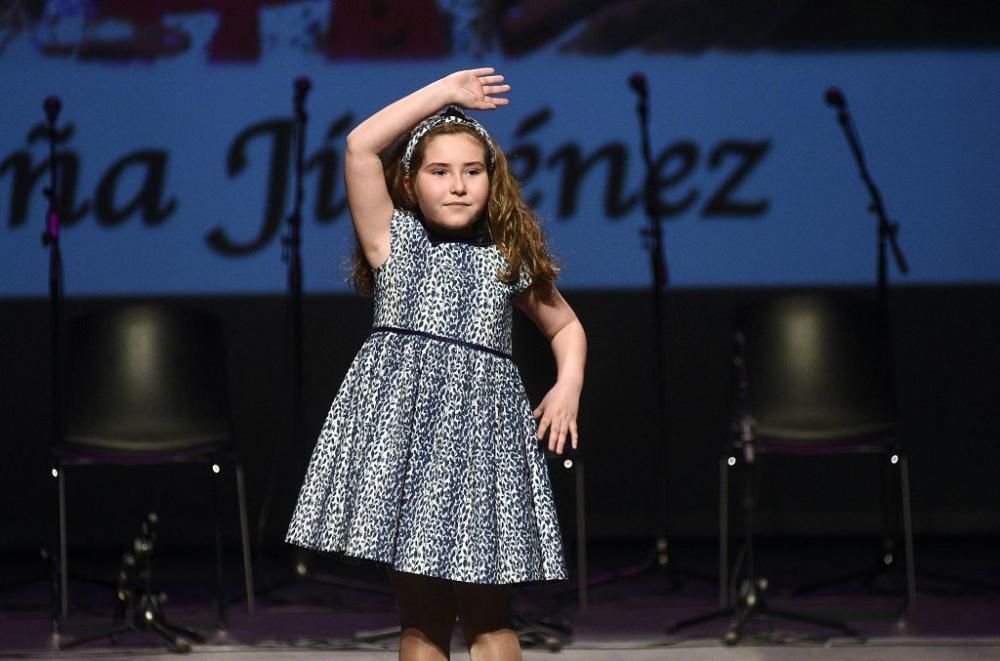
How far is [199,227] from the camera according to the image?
525 centimetres

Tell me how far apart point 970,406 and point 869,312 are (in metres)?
0.93

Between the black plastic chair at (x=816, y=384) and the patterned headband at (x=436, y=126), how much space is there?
75.2 inches

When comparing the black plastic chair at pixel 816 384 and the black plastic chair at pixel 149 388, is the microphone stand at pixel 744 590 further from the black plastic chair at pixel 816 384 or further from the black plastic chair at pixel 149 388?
the black plastic chair at pixel 149 388

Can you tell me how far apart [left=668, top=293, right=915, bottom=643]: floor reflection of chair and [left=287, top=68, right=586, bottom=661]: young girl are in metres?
1.82

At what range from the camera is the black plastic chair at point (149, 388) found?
14.3 feet

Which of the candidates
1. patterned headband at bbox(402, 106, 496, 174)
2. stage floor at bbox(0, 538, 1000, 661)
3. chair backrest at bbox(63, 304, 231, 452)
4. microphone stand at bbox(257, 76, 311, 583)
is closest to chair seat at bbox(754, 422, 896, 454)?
stage floor at bbox(0, 538, 1000, 661)

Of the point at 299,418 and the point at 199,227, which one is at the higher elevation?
the point at 199,227

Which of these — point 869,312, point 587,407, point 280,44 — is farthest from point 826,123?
point 280,44

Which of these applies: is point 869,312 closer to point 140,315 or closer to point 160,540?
point 140,315

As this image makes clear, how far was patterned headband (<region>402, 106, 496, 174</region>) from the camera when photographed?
2.63m

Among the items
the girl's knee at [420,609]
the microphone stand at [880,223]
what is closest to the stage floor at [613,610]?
the microphone stand at [880,223]

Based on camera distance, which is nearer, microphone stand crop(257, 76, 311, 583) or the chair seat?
the chair seat

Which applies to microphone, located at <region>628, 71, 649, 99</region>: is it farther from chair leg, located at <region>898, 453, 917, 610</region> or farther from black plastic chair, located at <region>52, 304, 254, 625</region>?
black plastic chair, located at <region>52, 304, 254, 625</region>

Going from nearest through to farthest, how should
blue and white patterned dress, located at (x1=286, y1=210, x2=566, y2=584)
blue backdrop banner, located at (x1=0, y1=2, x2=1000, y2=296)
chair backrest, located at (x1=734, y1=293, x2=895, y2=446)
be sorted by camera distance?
blue and white patterned dress, located at (x1=286, y1=210, x2=566, y2=584) < chair backrest, located at (x1=734, y1=293, x2=895, y2=446) < blue backdrop banner, located at (x1=0, y1=2, x2=1000, y2=296)
